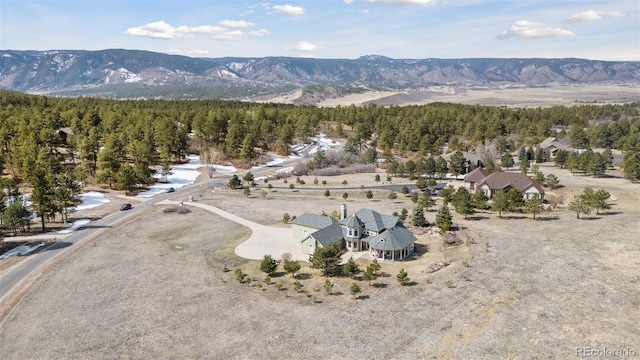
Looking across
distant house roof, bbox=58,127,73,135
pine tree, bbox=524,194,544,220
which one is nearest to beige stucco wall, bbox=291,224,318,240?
pine tree, bbox=524,194,544,220

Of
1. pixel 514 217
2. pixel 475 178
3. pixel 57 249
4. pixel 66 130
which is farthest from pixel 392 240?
pixel 66 130

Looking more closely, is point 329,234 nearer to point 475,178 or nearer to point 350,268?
point 350,268

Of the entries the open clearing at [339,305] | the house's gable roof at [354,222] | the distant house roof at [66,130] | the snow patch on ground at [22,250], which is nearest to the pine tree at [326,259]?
the open clearing at [339,305]

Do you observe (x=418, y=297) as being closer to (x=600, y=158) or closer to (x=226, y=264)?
(x=226, y=264)

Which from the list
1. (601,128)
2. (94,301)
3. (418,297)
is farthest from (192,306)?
(601,128)

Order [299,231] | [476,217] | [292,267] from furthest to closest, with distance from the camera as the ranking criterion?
1. [476,217]
2. [299,231]
3. [292,267]

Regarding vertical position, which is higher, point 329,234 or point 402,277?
point 329,234

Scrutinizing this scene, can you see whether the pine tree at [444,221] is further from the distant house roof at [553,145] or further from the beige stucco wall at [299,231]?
the distant house roof at [553,145]
